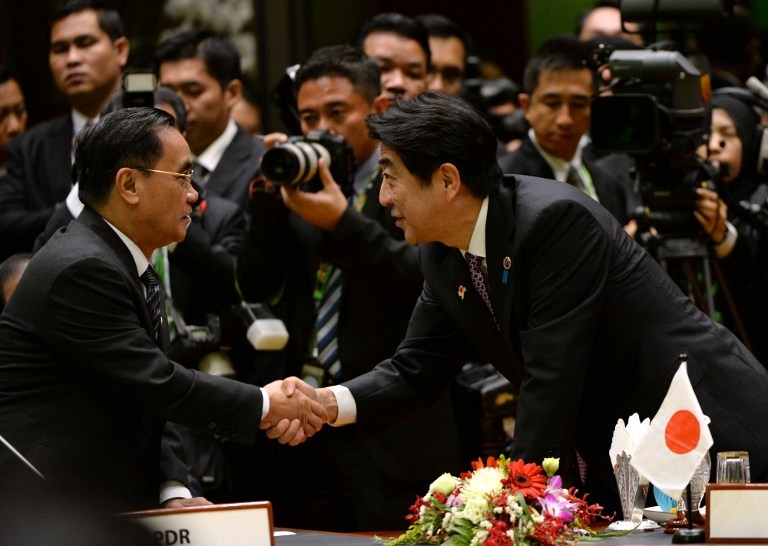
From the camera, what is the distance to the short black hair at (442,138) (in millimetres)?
3416

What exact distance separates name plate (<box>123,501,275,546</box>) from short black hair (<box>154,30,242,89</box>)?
2.97 m

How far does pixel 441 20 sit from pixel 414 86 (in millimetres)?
1060

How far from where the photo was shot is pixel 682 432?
2896 millimetres

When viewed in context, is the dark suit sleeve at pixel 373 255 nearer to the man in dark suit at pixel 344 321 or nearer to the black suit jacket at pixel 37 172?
the man in dark suit at pixel 344 321

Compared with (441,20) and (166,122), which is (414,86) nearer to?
(441,20)

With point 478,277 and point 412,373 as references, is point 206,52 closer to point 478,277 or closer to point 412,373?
point 412,373

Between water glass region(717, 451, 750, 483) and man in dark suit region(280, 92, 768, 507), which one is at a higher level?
man in dark suit region(280, 92, 768, 507)

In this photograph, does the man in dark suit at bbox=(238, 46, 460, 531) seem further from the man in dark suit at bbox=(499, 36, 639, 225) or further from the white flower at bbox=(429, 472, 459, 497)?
the white flower at bbox=(429, 472, 459, 497)

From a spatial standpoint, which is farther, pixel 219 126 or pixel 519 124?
pixel 519 124

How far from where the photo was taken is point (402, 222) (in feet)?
11.7

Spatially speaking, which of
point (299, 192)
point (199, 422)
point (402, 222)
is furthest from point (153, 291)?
point (299, 192)

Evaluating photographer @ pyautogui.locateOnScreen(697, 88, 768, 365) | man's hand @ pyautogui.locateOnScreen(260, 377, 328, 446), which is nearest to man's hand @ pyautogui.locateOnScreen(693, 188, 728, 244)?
photographer @ pyautogui.locateOnScreen(697, 88, 768, 365)

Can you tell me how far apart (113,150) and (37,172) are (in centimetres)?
187

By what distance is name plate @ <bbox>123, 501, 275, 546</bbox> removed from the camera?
280cm
